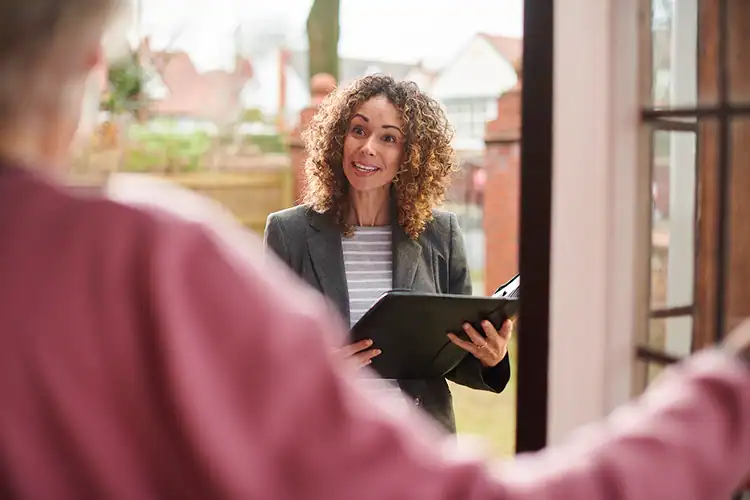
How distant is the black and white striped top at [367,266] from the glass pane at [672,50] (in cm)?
90

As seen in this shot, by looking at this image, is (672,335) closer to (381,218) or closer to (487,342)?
(487,342)

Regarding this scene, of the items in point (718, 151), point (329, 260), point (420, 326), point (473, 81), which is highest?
point (473, 81)

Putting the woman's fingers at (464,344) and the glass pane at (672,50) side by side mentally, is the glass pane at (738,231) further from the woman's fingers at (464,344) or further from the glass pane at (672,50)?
the woman's fingers at (464,344)

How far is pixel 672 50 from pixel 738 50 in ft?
0.31

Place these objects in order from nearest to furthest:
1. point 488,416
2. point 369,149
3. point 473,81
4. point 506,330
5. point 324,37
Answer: point 506,330 → point 369,149 → point 488,416 → point 324,37 → point 473,81

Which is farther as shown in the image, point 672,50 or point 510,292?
point 510,292

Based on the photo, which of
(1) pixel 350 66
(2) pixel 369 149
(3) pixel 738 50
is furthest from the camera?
(1) pixel 350 66

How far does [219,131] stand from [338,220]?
317 centimetres

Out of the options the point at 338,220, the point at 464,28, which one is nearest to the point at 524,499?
the point at 338,220

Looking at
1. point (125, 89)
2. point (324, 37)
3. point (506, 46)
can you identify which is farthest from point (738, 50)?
point (506, 46)

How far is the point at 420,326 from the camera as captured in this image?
1564mm

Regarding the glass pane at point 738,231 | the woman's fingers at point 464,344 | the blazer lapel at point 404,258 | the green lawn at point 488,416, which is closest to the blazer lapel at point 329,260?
the blazer lapel at point 404,258

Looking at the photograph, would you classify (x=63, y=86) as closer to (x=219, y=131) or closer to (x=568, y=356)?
(x=568, y=356)

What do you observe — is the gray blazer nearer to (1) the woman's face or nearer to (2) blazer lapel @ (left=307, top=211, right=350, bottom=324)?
(2) blazer lapel @ (left=307, top=211, right=350, bottom=324)
